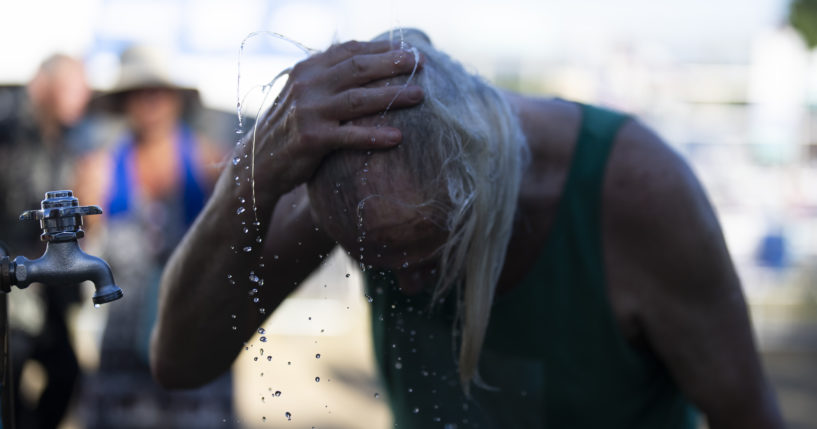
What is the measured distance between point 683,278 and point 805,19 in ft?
24.3

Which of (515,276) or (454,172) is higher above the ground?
(454,172)

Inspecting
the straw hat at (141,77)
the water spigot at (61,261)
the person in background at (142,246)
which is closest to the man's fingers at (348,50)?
the water spigot at (61,261)

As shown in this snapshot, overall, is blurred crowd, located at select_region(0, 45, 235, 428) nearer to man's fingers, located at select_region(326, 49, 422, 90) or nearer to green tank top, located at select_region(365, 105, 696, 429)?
green tank top, located at select_region(365, 105, 696, 429)

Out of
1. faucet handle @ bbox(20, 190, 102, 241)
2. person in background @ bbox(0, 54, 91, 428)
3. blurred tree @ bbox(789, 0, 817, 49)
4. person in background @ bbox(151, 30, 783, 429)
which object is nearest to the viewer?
faucet handle @ bbox(20, 190, 102, 241)

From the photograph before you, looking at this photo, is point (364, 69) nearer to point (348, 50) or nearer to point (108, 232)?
point (348, 50)

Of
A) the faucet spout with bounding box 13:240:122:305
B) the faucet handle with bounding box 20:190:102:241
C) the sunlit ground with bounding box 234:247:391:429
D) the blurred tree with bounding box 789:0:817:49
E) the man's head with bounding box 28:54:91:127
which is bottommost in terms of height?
the sunlit ground with bounding box 234:247:391:429

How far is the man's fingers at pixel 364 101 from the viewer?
108 centimetres

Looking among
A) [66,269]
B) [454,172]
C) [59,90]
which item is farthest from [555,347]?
[59,90]

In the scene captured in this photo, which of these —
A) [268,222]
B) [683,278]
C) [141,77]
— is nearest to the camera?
[268,222]

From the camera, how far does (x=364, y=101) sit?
108 centimetres

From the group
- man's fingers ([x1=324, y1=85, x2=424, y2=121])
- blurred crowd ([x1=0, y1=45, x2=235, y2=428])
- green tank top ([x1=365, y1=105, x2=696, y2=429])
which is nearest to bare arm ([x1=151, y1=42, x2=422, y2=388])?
man's fingers ([x1=324, y1=85, x2=424, y2=121])

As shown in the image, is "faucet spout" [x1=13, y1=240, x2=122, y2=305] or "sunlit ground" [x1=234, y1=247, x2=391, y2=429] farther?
"sunlit ground" [x1=234, y1=247, x2=391, y2=429]

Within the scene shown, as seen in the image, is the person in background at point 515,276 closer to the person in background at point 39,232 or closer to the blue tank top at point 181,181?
the blue tank top at point 181,181

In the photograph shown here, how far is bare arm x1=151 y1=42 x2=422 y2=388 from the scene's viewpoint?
1.09m
